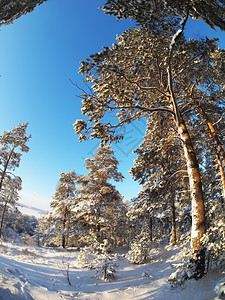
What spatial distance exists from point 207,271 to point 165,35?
842 centimetres

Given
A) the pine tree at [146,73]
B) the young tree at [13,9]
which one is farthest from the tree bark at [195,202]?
the young tree at [13,9]

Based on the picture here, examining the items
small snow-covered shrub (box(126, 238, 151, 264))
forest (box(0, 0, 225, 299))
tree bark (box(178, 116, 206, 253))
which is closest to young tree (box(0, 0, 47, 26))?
forest (box(0, 0, 225, 299))

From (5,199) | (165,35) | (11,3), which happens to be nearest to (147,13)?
(165,35)

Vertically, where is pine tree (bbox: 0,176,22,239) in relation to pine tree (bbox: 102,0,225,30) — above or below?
below

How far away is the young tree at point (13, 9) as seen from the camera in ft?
16.5

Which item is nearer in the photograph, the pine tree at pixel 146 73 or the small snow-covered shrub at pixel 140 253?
the pine tree at pixel 146 73

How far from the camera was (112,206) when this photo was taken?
642 inches

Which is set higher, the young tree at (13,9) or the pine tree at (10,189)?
the young tree at (13,9)

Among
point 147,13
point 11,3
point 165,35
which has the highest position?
point 165,35

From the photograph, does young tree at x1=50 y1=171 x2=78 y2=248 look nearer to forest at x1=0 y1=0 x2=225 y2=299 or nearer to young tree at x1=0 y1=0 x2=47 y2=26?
Result: forest at x1=0 y1=0 x2=225 y2=299

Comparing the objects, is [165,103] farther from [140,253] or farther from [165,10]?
[140,253]

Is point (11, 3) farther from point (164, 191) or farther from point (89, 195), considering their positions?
point (89, 195)

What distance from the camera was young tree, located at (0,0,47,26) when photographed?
5.02 m

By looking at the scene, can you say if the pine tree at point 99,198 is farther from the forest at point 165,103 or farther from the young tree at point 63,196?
the young tree at point 63,196
